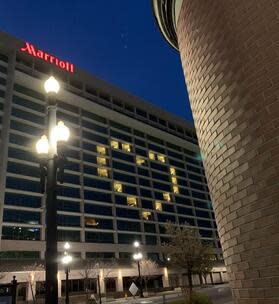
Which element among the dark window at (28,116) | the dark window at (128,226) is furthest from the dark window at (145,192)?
the dark window at (28,116)

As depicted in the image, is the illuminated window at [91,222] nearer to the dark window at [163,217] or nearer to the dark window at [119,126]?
the dark window at [163,217]

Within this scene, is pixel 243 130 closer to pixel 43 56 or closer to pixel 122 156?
pixel 43 56

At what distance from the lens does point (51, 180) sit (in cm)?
769

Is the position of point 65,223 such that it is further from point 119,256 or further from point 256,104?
point 256,104

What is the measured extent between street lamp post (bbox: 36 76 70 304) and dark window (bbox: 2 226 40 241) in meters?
57.2

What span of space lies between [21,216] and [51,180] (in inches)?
2371

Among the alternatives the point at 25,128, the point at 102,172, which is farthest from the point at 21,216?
the point at 102,172

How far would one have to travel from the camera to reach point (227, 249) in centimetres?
439

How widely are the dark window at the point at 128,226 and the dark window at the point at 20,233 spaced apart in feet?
67.2

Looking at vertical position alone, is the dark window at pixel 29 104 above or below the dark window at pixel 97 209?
above

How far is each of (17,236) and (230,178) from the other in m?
64.2

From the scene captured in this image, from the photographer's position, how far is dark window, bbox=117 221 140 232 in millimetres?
79375

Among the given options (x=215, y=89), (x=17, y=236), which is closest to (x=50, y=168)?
(x=215, y=89)

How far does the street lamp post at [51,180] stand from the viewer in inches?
258
